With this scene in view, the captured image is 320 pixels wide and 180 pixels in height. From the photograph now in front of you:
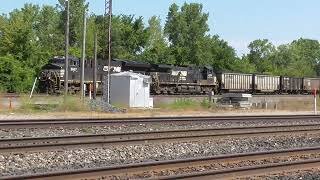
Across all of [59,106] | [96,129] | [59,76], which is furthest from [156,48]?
[96,129]

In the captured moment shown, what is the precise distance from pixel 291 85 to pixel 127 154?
58.1m

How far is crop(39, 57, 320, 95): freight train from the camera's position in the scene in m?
42.6

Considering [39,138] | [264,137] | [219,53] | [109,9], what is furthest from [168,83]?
[219,53]

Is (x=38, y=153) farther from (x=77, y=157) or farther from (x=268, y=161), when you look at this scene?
(x=268, y=161)

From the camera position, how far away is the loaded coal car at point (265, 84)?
63.1 meters

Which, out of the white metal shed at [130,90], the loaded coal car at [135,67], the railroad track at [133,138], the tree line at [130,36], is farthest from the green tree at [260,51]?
the railroad track at [133,138]

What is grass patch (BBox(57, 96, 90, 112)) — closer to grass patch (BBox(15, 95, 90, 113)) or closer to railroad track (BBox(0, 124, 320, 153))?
grass patch (BBox(15, 95, 90, 113))

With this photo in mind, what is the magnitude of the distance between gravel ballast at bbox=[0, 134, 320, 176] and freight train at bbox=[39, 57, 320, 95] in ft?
84.3

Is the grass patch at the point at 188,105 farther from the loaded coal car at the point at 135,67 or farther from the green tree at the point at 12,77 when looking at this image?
the green tree at the point at 12,77

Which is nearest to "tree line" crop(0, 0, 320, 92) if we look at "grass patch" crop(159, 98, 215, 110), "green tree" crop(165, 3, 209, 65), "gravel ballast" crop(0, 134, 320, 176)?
"green tree" crop(165, 3, 209, 65)

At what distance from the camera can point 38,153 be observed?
1225 cm

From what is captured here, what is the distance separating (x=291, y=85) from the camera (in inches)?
2692

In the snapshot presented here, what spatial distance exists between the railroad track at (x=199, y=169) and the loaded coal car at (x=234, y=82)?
45.8 m

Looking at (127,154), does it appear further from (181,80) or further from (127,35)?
(127,35)
